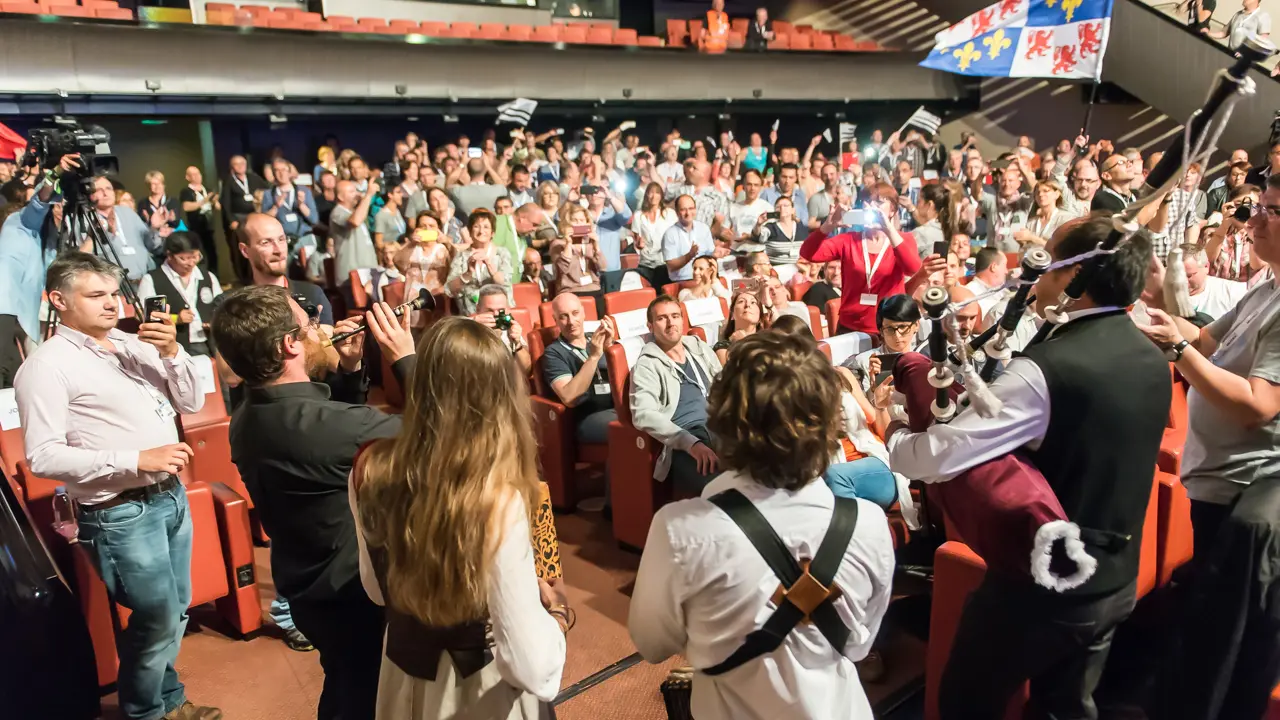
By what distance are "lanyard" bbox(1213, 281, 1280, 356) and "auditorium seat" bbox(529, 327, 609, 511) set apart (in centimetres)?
251

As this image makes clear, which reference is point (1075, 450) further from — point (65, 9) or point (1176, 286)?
point (65, 9)

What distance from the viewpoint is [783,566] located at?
1312 mm

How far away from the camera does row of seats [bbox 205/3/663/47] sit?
9.06 meters

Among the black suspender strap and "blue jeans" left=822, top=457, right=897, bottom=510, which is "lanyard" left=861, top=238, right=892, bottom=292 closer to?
"blue jeans" left=822, top=457, right=897, bottom=510

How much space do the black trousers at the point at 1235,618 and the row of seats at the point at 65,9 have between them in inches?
365

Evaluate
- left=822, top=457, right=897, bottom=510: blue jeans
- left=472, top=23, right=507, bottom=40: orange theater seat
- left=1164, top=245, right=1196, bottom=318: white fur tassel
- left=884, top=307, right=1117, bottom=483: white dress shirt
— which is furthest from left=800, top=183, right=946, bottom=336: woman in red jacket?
left=472, top=23, right=507, bottom=40: orange theater seat

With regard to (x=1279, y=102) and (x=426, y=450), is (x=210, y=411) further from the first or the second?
(x=1279, y=102)

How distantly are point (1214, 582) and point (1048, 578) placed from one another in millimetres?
722

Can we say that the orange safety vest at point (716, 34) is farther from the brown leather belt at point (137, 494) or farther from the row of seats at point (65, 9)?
the brown leather belt at point (137, 494)

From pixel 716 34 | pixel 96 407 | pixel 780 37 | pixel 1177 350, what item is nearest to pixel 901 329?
pixel 1177 350

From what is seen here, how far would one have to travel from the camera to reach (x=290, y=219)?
7398mm

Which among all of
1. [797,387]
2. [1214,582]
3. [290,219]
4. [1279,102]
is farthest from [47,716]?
[1279,102]

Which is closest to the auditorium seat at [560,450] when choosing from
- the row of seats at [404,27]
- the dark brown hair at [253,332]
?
the dark brown hair at [253,332]

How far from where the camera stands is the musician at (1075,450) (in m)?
1.60
